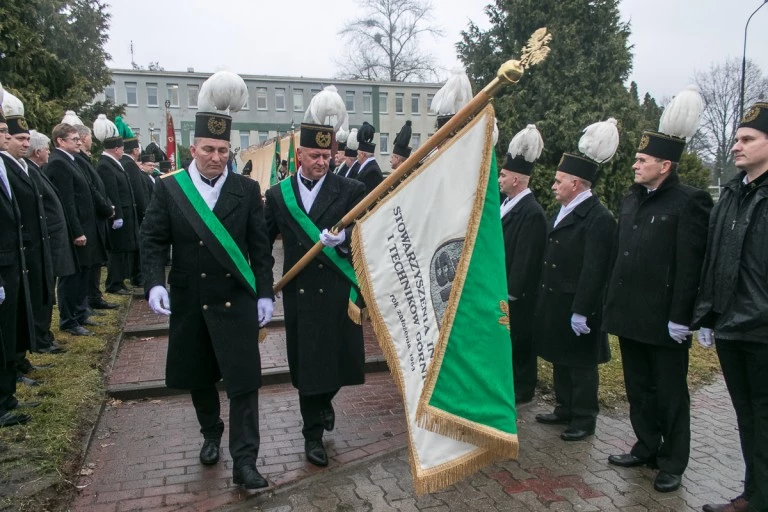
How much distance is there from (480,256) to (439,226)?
0.29m

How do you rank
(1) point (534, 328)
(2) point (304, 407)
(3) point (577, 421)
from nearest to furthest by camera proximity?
(2) point (304, 407) < (3) point (577, 421) < (1) point (534, 328)

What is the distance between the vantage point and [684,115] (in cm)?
407

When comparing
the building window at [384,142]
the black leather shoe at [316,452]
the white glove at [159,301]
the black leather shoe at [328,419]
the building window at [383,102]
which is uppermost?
the building window at [383,102]

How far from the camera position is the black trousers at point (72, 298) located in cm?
720

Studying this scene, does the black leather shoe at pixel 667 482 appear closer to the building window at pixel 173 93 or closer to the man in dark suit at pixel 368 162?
the man in dark suit at pixel 368 162

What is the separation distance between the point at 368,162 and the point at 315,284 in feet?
15.2

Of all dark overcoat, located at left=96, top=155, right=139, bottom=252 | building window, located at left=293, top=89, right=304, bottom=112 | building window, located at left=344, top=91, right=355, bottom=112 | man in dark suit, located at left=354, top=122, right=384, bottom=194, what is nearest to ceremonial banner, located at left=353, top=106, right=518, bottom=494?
man in dark suit, located at left=354, top=122, right=384, bottom=194

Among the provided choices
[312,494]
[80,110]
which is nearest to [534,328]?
[312,494]

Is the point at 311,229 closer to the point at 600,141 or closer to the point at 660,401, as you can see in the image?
the point at 600,141

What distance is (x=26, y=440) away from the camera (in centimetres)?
440

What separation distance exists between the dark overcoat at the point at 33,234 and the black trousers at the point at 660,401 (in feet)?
16.2

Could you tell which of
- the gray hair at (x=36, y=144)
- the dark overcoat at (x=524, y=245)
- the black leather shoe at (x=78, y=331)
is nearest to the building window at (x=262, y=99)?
the gray hair at (x=36, y=144)

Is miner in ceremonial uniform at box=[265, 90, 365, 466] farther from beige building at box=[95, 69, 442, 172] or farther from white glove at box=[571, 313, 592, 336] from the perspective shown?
beige building at box=[95, 69, 442, 172]

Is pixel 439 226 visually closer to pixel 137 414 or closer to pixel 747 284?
pixel 747 284
